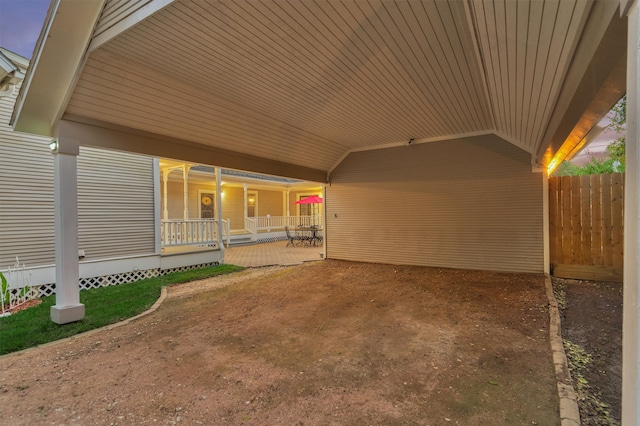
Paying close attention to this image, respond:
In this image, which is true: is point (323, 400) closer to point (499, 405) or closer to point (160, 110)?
point (499, 405)

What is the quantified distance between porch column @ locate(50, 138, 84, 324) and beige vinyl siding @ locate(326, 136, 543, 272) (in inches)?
262

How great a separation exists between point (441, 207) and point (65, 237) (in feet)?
25.0

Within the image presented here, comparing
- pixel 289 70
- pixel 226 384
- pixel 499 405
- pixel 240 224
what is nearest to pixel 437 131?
pixel 289 70

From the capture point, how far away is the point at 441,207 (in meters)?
7.78

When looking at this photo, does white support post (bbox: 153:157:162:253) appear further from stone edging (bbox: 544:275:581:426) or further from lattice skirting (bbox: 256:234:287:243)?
stone edging (bbox: 544:275:581:426)

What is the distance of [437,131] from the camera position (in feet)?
23.7

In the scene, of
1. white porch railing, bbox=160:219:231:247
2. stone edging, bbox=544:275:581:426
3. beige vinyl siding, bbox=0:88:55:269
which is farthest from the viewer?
white porch railing, bbox=160:219:231:247

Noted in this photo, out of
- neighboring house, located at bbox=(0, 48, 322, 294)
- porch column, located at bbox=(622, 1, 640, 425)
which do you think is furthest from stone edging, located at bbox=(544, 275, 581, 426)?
neighboring house, located at bbox=(0, 48, 322, 294)

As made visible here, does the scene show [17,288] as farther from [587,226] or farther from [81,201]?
[587,226]

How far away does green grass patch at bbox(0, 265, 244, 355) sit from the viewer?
3.78 meters

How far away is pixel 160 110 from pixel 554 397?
5785mm

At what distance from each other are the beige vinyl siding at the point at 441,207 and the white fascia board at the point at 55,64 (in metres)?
6.79

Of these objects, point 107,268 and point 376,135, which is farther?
point 376,135

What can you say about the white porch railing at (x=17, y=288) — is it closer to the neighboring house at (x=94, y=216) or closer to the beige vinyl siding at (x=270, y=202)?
the neighboring house at (x=94, y=216)
